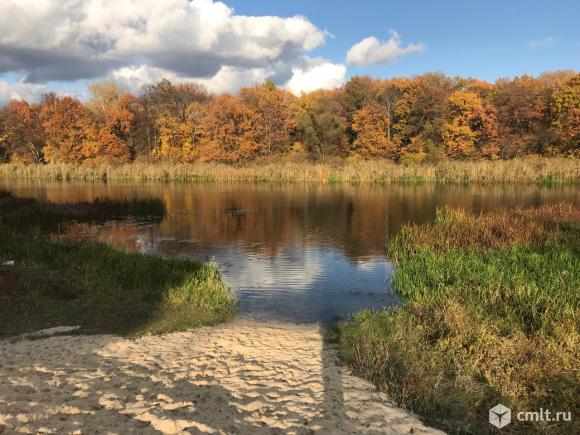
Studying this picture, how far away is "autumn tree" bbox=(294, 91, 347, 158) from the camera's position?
217 feet

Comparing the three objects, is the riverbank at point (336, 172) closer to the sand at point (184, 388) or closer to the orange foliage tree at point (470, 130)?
the orange foliage tree at point (470, 130)

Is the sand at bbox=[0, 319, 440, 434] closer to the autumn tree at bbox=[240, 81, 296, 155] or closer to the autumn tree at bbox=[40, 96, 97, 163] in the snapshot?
the autumn tree at bbox=[240, 81, 296, 155]

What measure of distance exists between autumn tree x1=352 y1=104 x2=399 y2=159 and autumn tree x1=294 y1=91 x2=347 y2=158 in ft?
8.16

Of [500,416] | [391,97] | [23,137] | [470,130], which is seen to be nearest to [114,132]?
[23,137]

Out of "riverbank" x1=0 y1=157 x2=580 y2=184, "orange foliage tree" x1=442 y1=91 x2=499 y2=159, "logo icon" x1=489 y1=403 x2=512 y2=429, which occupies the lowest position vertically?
"logo icon" x1=489 y1=403 x2=512 y2=429

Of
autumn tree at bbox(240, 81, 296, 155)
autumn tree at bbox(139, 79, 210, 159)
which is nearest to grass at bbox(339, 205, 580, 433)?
autumn tree at bbox(240, 81, 296, 155)

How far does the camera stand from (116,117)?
70312mm

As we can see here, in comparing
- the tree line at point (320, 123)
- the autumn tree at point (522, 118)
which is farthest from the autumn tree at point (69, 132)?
the autumn tree at point (522, 118)

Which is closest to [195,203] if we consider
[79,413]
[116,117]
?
[79,413]

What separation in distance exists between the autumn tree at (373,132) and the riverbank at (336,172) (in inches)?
230

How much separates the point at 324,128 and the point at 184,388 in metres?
62.3

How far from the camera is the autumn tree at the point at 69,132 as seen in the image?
231 feet

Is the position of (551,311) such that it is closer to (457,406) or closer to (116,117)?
(457,406)

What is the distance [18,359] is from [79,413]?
2437mm
